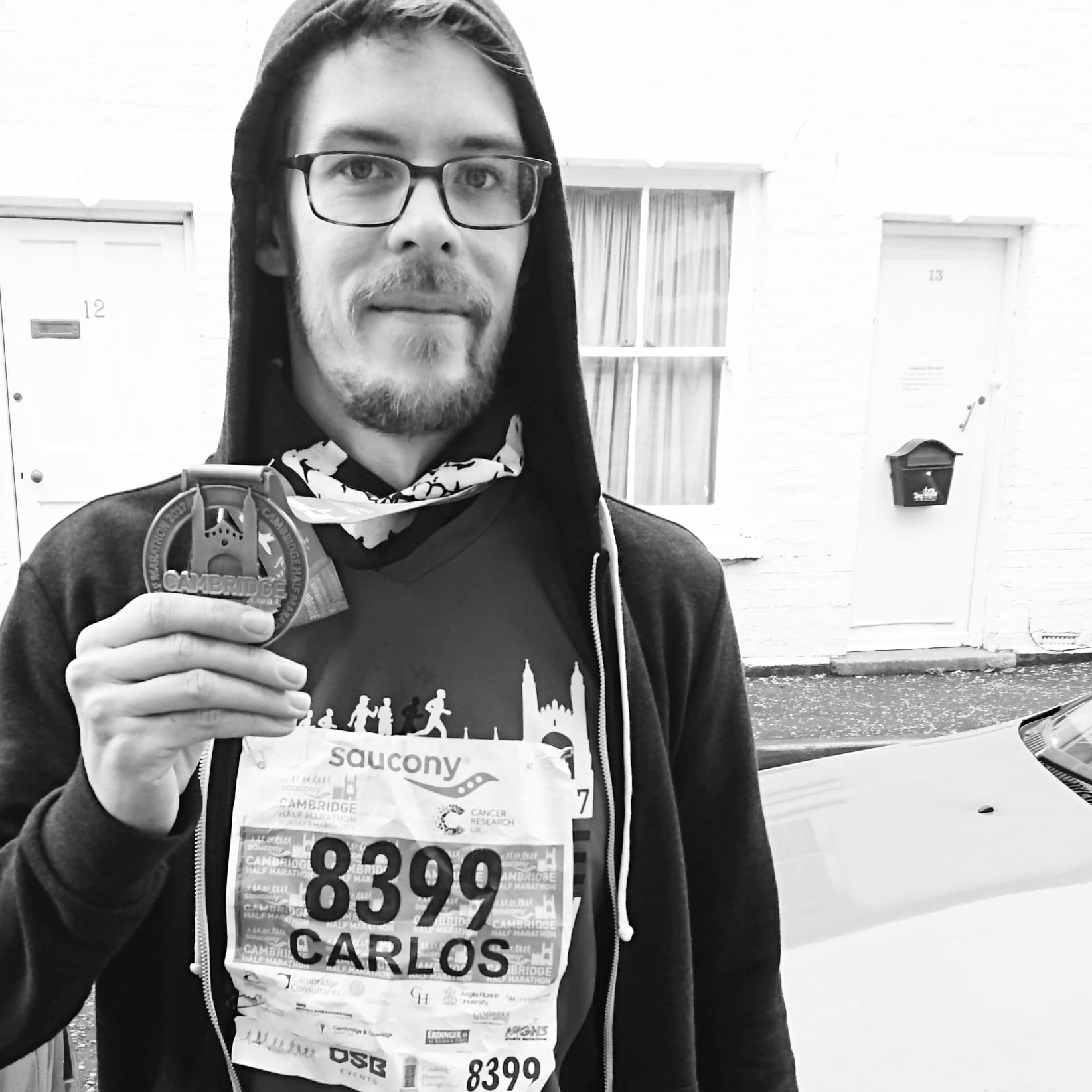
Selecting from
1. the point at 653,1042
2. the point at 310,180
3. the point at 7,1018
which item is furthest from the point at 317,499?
the point at 653,1042

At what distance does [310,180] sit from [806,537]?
5170 mm

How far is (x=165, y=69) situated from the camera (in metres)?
5.21

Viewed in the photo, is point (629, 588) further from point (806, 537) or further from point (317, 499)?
point (806, 537)

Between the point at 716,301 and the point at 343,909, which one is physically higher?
the point at 716,301

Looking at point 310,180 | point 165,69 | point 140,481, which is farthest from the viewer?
point 140,481

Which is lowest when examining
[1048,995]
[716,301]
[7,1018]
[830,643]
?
[830,643]

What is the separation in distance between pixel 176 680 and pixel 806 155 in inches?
219

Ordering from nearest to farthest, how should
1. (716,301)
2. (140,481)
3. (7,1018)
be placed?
1. (7,1018)
2. (140,481)
3. (716,301)

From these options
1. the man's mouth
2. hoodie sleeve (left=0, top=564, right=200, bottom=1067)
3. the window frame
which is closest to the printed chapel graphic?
hoodie sleeve (left=0, top=564, right=200, bottom=1067)

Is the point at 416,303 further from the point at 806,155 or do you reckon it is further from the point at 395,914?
the point at 806,155

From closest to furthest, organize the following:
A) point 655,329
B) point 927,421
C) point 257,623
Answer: point 257,623
point 655,329
point 927,421

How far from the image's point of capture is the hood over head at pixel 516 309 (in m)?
1.49

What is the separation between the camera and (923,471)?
630cm

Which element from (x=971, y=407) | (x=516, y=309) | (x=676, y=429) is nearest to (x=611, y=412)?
(x=676, y=429)
